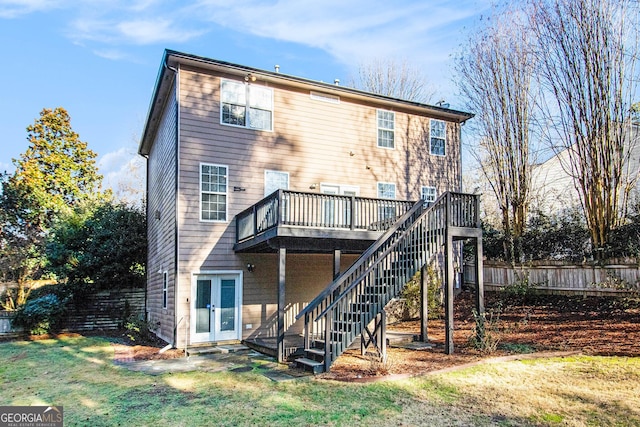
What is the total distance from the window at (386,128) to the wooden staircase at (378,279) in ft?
15.5

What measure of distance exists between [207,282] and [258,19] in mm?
7410

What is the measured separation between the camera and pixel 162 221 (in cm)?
1416

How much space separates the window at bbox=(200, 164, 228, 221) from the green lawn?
475cm

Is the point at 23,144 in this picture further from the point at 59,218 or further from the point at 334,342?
the point at 334,342

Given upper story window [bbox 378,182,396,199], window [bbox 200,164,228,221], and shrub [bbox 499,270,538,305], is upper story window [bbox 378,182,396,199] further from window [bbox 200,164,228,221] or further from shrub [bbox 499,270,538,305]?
window [bbox 200,164,228,221]

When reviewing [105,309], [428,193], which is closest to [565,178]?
[428,193]

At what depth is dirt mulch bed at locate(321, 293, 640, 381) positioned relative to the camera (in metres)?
8.59

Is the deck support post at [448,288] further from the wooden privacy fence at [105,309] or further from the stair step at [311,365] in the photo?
the wooden privacy fence at [105,309]

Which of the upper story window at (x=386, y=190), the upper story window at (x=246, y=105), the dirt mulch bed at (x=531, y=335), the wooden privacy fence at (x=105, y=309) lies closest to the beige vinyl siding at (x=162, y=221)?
the wooden privacy fence at (x=105, y=309)

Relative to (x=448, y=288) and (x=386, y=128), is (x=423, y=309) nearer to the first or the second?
(x=448, y=288)

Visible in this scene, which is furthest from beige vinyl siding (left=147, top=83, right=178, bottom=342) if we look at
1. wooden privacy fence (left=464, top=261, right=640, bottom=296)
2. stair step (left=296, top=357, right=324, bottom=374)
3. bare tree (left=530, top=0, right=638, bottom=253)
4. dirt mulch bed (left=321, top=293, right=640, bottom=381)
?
bare tree (left=530, top=0, right=638, bottom=253)

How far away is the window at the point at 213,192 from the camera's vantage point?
1233 cm

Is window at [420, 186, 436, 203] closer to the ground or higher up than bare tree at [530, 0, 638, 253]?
closer to the ground

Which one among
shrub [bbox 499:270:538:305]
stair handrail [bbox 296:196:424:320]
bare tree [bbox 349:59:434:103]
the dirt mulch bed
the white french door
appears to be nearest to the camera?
the dirt mulch bed
